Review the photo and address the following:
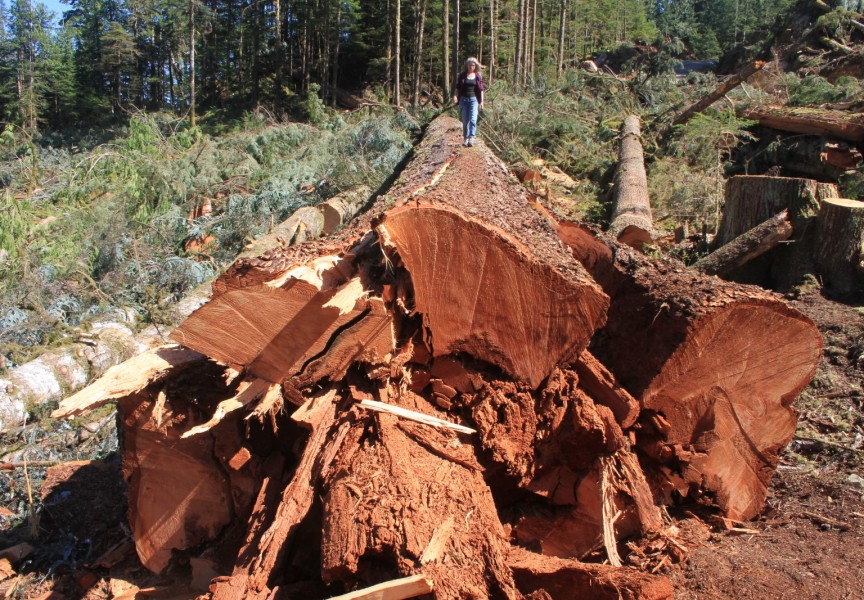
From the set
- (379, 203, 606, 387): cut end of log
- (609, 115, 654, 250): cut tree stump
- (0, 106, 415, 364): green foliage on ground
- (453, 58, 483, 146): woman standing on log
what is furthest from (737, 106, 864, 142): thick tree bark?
(379, 203, 606, 387): cut end of log

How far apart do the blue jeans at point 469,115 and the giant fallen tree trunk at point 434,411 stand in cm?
463

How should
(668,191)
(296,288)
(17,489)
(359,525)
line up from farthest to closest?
(668,191) < (17,489) < (296,288) < (359,525)

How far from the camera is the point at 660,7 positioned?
60312 millimetres

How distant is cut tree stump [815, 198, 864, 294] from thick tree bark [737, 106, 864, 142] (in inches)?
140

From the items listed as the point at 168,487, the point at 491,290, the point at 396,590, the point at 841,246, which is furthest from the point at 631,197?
the point at 396,590

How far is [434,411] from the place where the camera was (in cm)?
274

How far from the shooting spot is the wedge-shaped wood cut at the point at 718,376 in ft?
9.05

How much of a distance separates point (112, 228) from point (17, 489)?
15.7 ft

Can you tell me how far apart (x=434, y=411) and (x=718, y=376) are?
1.18 meters

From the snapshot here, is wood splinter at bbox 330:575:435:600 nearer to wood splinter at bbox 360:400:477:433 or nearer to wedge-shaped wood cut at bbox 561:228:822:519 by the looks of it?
wood splinter at bbox 360:400:477:433

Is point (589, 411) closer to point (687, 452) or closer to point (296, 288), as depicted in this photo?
point (687, 452)

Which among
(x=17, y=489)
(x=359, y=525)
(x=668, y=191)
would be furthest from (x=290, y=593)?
(x=668, y=191)

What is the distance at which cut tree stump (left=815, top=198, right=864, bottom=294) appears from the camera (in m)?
5.50

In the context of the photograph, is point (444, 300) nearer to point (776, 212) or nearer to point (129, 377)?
point (129, 377)
